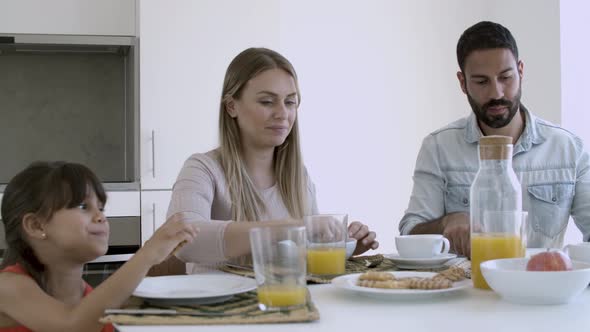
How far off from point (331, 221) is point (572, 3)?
85.1 inches

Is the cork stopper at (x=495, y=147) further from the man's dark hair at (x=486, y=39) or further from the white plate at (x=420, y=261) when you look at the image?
the man's dark hair at (x=486, y=39)

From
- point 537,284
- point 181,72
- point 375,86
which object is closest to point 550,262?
point 537,284

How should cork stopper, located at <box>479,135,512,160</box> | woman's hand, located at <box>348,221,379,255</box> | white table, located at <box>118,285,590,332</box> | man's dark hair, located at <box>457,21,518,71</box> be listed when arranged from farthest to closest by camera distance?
man's dark hair, located at <box>457,21,518,71</box> → woman's hand, located at <box>348,221,379,255</box> → cork stopper, located at <box>479,135,512,160</box> → white table, located at <box>118,285,590,332</box>

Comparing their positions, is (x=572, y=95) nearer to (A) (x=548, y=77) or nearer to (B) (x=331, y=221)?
(A) (x=548, y=77)

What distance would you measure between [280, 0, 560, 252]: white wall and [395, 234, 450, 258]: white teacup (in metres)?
1.94

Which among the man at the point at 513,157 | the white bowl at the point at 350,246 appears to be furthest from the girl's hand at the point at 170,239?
the man at the point at 513,157

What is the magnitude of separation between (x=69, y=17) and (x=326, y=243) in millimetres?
2020

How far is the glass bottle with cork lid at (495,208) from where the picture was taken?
1083mm

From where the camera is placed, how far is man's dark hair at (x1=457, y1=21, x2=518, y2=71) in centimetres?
191

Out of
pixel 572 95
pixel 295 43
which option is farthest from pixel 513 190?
pixel 295 43

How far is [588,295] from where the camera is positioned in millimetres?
1042

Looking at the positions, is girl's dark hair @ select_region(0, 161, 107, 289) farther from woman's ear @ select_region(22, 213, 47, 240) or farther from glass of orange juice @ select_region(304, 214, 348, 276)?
glass of orange juice @ select_region(304, 214, 348, 276)

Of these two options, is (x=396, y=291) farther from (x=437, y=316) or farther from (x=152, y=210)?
(x=152, y=210)

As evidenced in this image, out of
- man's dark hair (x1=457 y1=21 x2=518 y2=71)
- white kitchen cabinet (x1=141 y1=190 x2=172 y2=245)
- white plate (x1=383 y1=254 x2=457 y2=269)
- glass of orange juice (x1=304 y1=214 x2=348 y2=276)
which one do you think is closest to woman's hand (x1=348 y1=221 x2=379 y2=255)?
white plate (x1=383 y1=254 x2=457 y2=269)
